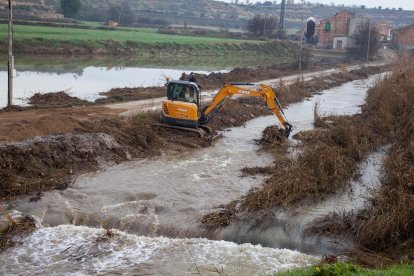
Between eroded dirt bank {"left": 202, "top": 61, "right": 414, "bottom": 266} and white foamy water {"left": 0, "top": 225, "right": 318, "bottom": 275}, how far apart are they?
1472 millimetres

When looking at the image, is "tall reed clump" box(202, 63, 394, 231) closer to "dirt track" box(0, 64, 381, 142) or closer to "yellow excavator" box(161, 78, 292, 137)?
"yellow excavator" box(161, 78, 292, 137)

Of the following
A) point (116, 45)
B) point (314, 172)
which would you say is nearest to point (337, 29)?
point (116, 45)

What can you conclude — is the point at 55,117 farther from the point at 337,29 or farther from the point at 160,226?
the point at 337,29

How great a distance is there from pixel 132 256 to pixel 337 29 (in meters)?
91.0

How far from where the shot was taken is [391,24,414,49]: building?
9658cm

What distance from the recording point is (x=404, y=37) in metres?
97.7

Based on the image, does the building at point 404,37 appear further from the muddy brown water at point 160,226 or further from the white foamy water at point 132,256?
the white foamy water at point 132,256

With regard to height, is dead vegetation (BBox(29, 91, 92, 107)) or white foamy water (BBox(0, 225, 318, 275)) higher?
dead vegetation (BBox(29, 91, 92, 107))

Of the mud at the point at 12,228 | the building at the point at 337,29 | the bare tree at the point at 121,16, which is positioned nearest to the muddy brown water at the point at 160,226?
the mud at the point at 12,228

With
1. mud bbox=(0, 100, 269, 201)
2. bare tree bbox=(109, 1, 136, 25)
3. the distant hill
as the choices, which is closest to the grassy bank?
the distant hill

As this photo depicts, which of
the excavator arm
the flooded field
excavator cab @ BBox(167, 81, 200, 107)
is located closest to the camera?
excavator cab @ BBox(167, 81, 200, 107)

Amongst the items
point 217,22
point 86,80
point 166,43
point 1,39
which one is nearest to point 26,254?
point 86,80

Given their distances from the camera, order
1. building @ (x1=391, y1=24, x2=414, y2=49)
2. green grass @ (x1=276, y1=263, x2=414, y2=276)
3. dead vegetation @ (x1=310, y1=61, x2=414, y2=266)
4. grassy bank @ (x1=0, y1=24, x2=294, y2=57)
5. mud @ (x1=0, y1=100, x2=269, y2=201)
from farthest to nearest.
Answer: building @ (x1=391, y1=24, x2=414, y2=49) → grassy bank @ (x1=0, y1=24, x2=294, y2=57) → mud @ (x1=0, y1=100, x2=269, y2=201) → dead vegetation @ (x1=310, y1=61, x2=414, y2=266) → green grass @ (x1=276, y1=263, x2=414, y2=276)

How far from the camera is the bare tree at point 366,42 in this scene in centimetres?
8000
